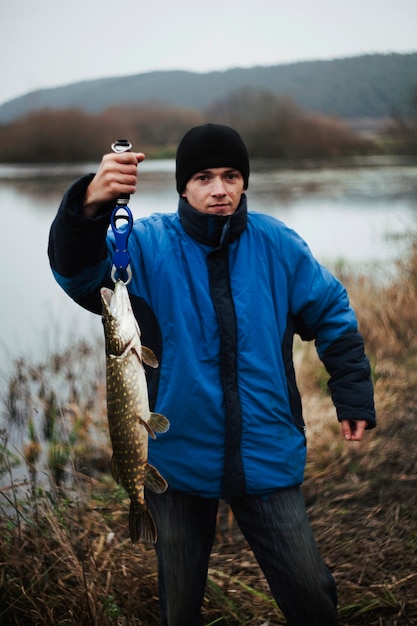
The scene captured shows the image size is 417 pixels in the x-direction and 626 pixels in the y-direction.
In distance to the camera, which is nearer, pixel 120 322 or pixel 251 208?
pixel 120 322

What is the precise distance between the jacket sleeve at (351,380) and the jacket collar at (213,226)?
0.57 metres

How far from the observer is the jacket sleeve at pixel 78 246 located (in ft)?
5.98

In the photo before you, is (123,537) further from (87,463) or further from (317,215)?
(317,215)

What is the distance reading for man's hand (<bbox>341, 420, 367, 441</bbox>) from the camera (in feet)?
7.34

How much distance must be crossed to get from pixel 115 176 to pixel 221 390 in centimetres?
81

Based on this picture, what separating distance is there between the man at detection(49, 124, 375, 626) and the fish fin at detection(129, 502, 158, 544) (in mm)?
193

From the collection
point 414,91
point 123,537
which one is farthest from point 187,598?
point 414,91

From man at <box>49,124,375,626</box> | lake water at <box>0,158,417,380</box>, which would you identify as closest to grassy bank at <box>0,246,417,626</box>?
man at <box>49,124,375,626</box>

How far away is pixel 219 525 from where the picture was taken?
3.73 metres

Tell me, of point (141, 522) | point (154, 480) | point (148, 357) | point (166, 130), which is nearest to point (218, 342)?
point (148, 357)

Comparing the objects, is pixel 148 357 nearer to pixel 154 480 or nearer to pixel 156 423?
pixel 156 423

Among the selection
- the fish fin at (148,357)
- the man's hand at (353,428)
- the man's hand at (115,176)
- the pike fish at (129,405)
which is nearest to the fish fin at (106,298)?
the pike fish at (129,405)

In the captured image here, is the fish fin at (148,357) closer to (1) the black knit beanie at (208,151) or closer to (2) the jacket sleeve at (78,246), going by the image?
(2) the jacket sleeve at (78,246)

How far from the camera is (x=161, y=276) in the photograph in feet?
6.86
